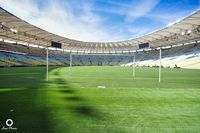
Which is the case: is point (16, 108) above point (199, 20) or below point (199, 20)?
below

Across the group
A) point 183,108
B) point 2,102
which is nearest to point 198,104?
point 183,108

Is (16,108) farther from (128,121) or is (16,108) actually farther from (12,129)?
(128,121)

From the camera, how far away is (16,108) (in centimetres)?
592

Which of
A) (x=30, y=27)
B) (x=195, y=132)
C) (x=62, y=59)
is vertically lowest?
(x=195, y=132)

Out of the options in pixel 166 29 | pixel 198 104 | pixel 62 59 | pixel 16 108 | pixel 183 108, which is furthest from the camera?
pixel 62 59

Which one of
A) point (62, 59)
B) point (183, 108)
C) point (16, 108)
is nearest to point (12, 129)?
point (16, 108)

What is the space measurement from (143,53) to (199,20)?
152 ft

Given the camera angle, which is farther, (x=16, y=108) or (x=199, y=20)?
(x=199, y=20)

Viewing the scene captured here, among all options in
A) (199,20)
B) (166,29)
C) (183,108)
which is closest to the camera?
(183,108)

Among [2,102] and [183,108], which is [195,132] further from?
[2,102]

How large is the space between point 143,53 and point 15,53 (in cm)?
5390

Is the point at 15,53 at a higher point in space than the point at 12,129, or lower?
higher

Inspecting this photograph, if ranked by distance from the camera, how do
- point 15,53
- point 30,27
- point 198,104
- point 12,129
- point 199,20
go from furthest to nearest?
point 15,53, point 30,27, point 199,20, point 198,104, point 12,129

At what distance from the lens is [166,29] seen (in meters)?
47.3
